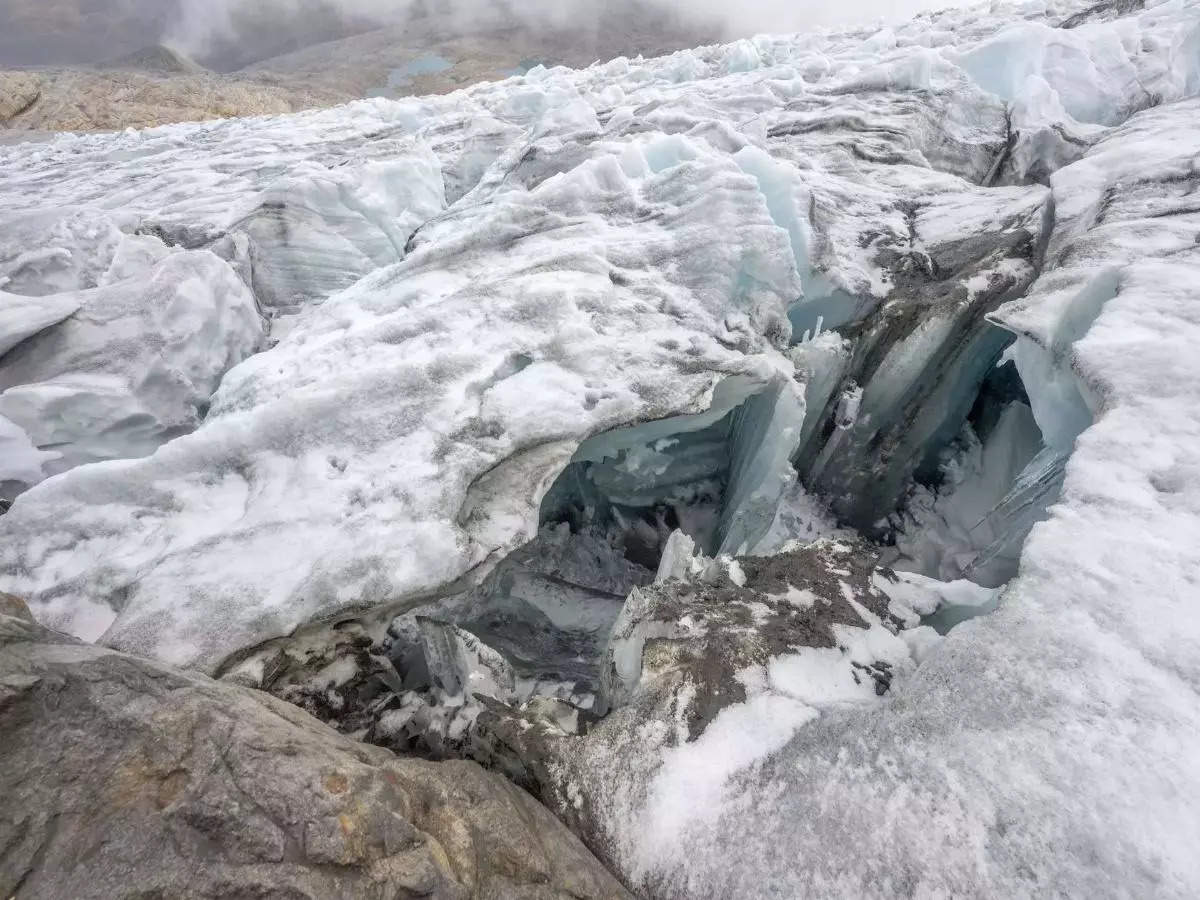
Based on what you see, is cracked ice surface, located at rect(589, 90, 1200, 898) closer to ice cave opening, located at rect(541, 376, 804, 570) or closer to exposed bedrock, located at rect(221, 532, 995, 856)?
exposed bedrock, located at rect(221, 532, 995, 856)

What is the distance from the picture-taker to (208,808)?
58.5 inches

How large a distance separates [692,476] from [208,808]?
4174 millimetres

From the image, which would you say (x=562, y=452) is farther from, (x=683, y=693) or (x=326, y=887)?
(x=326, y=887)

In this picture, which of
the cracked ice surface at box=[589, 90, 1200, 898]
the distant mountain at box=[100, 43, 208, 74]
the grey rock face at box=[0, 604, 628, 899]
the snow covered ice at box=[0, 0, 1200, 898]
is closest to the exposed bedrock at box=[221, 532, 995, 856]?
the snow covered ice at box=[0, 0, 1200, 898]

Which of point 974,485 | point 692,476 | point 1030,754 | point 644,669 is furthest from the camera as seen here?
point 974,485

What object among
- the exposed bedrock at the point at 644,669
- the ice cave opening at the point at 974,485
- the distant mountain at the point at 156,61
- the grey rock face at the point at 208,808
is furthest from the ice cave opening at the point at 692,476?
the distant mountain at the point at 156,61

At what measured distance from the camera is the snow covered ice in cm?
187

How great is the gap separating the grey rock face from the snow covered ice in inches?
19.0

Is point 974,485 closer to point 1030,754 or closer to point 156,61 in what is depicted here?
point 1030,754

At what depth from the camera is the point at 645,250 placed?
480 centimetres

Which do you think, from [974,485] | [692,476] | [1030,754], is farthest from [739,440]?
[1030,754]

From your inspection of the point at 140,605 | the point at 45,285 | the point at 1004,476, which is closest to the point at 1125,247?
the point at 1004,476

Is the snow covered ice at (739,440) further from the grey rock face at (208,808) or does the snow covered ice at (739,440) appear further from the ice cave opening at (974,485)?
the grey rock face at (208,808)

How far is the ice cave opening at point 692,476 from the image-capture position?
4.16 meters
